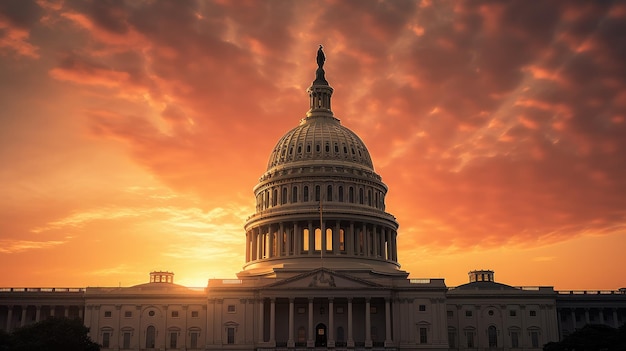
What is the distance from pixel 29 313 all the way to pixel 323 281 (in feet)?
163

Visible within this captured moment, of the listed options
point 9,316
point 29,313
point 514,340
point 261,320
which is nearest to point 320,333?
point 261,320

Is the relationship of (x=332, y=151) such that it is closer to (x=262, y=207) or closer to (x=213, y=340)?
(x=262, y=207)

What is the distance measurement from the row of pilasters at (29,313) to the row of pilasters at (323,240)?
31.1 metres

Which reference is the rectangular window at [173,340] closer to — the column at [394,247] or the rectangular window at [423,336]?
the rectangular window at [423,336]

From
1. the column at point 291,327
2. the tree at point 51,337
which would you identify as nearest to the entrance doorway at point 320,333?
the column at point 291,327

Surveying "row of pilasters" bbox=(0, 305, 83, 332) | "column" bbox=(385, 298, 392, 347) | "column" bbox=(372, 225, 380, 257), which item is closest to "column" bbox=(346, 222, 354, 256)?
"column" bbox=(372, 225, 380, 257)

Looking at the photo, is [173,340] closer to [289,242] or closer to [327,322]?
[327,322]

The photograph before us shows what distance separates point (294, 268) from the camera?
124625 mm

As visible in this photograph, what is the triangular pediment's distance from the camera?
11600 cm

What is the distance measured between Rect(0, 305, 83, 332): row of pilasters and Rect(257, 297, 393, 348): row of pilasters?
106 ft

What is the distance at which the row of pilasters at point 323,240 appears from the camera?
131125 mm

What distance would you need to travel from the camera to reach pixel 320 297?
116 metres

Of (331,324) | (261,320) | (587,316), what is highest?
(587,316)

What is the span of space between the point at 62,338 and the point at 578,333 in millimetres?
63356
